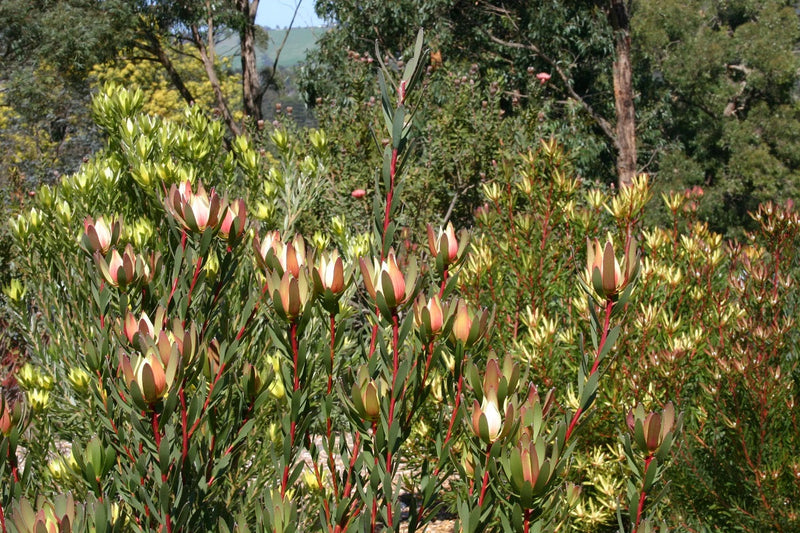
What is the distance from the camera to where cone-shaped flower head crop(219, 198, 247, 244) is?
1.29 m

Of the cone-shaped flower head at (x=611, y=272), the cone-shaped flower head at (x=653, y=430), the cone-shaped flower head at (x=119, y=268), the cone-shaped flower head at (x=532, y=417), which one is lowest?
the cone-shaped flower head at (x=653, y=430)

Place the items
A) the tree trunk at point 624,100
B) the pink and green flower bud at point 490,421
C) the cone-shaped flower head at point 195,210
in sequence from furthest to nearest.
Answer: the tree trunk at point 624,100
the cone-shaped flower head at point 195,210
the pink and green flower bud at point 490,421

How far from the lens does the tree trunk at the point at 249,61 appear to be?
17703 mm

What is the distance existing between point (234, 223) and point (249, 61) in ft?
59.9

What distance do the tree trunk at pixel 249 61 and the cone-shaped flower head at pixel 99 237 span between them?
16.6 meters

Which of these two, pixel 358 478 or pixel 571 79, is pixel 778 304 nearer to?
pixel 358 478

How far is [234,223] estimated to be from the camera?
128cm

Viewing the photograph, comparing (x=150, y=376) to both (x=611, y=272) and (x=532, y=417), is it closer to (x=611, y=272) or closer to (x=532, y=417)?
(x=532, y=417)

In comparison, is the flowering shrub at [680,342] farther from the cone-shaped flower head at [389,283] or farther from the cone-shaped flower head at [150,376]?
the cone-shaped flower head at [150,376]

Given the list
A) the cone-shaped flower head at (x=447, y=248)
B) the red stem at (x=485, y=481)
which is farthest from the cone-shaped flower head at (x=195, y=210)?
the red stem at (x=485, y=481)

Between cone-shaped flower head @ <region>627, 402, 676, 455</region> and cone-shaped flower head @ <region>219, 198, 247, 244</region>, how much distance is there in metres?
0.74

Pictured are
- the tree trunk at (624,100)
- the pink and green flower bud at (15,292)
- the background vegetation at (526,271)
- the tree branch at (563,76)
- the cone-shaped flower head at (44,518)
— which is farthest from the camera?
the tree branch at (563,76)

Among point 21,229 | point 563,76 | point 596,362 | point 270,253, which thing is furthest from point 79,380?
point 563,76

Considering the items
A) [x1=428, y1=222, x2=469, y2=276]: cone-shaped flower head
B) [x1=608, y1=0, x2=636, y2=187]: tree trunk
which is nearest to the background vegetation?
[x1=428, y1=222, x2=469, y2=276]: cone-shaped flower head
